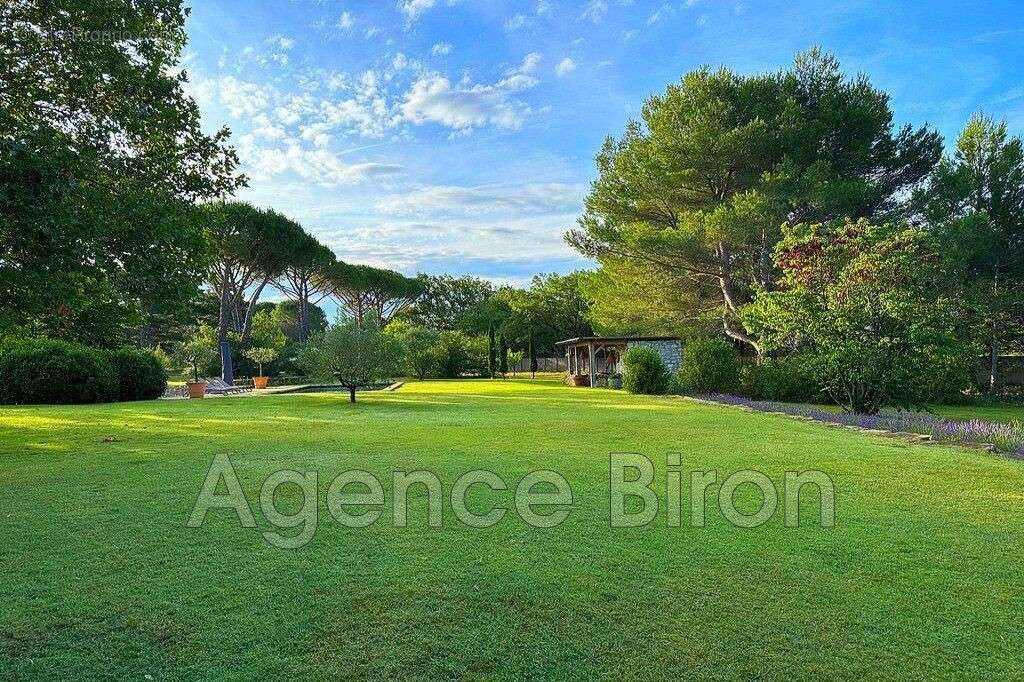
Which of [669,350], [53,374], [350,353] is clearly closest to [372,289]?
[669,350]

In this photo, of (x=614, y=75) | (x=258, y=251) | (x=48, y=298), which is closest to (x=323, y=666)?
(x=48, y=298)

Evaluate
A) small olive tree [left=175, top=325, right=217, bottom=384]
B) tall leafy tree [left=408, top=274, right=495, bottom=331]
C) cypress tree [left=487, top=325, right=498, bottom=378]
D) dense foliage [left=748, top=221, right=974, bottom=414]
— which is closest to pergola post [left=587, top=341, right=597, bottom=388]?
cypress tree [left=487, top=325, right=498, bottom=378]

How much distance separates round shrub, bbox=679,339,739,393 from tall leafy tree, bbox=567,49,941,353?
128 centimetres

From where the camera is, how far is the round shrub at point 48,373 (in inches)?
593

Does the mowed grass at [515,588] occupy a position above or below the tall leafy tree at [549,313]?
below

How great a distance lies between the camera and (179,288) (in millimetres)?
7914

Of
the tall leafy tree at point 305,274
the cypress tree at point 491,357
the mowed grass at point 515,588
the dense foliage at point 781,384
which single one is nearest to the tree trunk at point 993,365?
the dense foliage at point 781,384

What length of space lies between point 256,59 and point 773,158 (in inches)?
668

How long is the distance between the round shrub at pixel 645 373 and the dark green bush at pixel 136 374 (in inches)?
590

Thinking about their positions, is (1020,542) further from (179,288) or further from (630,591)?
(179,288)

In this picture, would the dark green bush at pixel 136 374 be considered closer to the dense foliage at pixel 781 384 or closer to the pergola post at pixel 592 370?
the pergola post at pixel 592 370

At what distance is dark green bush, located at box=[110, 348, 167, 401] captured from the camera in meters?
16.5

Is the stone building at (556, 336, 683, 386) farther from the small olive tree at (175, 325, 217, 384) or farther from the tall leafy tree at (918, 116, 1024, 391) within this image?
the small olive tree at (175, 325, 217, 384)

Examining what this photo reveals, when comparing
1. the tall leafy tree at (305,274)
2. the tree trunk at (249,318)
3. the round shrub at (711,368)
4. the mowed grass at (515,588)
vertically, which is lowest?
the mowed grass at (515,588)
